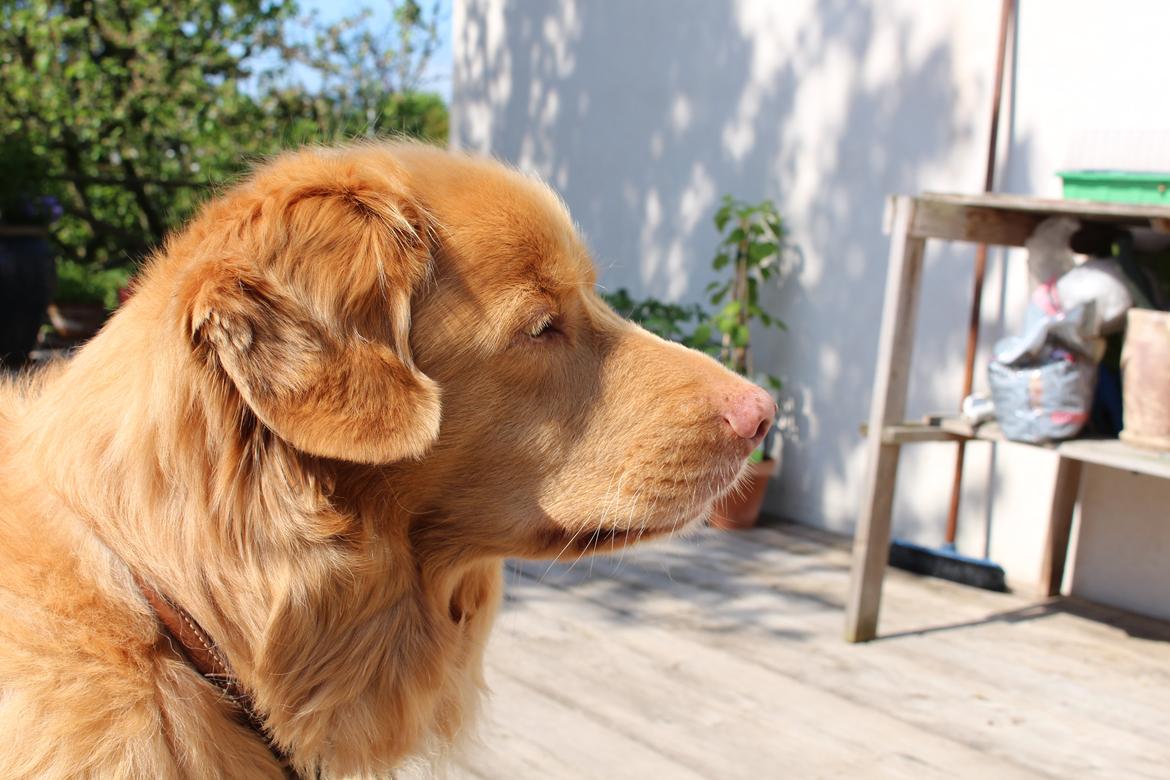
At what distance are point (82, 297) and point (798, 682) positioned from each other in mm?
7881

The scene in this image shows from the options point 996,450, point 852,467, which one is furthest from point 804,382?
point 996,450

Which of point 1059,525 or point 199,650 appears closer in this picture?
point 199,650

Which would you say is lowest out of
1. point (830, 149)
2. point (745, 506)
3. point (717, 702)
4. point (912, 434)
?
point (717, 702)

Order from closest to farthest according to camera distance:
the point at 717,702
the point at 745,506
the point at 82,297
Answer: the point at 717,702 < the point at 745,506 < the point at 82,297

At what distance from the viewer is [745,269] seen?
17.8ft

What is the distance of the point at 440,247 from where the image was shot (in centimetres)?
186

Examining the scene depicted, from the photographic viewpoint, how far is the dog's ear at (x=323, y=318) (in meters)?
1.57

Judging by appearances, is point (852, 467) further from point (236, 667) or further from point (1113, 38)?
point (236, 667)

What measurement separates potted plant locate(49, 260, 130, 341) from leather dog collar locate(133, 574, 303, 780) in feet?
23.1

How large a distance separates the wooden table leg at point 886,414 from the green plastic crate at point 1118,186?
1.89ft

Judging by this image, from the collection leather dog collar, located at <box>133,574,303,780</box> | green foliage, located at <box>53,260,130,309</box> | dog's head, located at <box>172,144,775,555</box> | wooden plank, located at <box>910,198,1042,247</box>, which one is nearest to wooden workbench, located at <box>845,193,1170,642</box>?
wooden plank, located at <box>910,198,1042,247</box>

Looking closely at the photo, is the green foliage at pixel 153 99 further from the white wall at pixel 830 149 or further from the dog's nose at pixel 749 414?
the dog's nose at pixel 749 414

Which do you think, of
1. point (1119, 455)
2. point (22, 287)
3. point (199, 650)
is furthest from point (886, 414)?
point (22, 287)

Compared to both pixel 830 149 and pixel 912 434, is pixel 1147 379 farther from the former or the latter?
pixel 830 149
